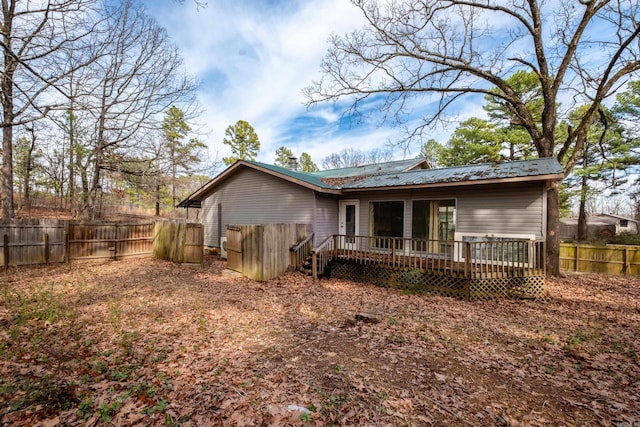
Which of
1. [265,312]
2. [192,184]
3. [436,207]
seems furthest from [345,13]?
[192,184]

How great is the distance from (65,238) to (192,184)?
24777 mm

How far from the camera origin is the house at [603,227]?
2330cm

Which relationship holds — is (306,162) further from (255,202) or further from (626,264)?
(626,264)

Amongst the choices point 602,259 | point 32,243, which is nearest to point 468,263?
point 602,259

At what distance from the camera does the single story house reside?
827cm

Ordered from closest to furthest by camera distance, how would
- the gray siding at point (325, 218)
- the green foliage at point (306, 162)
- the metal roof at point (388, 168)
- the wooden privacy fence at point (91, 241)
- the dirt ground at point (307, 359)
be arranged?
the dirt ground at point (307, 359)
the wooden privacy fence at point (91, 241)
the gray siding at point (325, 218)
the metal roof at point (388, 168)
the green foliage at point (306, 162)

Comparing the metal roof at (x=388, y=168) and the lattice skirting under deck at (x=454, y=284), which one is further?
the metal roof at (x=388, y=168)

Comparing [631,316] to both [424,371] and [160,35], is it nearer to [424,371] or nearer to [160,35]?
[424,371]

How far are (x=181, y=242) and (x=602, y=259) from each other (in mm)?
17606

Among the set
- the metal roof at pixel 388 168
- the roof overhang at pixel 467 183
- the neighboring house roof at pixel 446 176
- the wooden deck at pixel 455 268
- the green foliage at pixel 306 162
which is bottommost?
the wooden deck at pixel 455 268

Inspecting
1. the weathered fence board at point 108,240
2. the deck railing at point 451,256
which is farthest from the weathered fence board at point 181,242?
the deck railing at point 451,256

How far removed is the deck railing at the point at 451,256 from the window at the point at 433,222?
0.15 meters

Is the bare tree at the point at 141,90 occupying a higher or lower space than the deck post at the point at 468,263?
higher

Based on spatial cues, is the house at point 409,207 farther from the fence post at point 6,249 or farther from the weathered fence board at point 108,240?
the fence post at point 6,249
